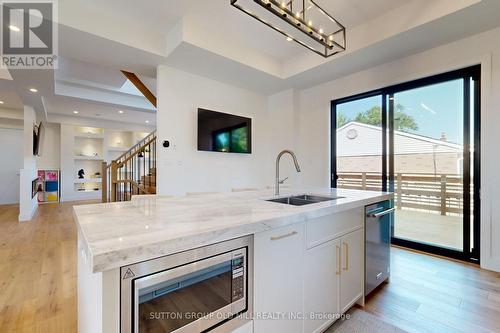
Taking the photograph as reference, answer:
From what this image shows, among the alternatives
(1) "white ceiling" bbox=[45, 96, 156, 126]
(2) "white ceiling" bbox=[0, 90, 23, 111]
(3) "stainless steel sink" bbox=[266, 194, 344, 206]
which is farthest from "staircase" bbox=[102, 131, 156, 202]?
(3) "stainless steel sink" bbox=[266, 194, 344, 206]

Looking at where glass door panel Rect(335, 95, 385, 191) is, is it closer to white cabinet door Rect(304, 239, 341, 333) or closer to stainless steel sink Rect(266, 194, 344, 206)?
stainless steel sink Rect(266, 194, 344, 206)

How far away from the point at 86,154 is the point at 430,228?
9.80 meters

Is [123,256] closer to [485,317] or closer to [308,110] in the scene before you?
[485,317]

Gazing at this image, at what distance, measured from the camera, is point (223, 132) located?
393 centimetres

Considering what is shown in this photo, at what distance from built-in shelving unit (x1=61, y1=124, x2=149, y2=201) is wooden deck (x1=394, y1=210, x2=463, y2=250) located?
28.5ft

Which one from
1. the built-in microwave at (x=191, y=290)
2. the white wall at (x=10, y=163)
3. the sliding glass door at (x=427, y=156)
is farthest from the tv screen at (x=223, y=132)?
the white wall at (x=10, y=163)

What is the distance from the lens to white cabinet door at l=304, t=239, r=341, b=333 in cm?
137

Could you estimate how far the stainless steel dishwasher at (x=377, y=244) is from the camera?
1.90 meters

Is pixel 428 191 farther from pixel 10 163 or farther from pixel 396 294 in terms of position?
pixel 10 163

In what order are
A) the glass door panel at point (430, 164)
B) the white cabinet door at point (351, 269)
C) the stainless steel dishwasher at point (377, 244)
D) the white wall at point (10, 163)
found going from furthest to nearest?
the white wall at point (10, 163) < the glass door panel at point (430, 164) < the stainless steel dishwasher at point (377, 244) < the white cabinet door at point (351, 269)

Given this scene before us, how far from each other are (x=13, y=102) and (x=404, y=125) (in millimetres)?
8447

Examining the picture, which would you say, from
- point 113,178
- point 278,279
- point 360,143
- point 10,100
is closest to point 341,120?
point 360,143

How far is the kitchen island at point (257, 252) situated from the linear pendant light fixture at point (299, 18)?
144 centimetres

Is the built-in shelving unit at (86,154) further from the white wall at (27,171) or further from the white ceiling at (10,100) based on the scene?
the white wall at (27,171)
